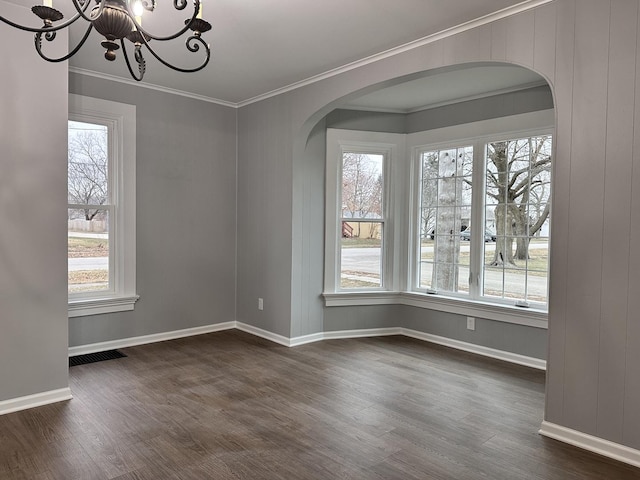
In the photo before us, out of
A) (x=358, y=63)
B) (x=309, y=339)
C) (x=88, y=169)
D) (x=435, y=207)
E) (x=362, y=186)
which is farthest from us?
(x=362, y=186)

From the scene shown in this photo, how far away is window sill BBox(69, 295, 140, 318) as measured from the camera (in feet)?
13.7

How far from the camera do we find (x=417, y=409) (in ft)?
10.3

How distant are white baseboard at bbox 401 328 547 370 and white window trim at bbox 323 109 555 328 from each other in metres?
0.31

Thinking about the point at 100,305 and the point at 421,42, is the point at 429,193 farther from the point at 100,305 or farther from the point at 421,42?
the point at 100,305

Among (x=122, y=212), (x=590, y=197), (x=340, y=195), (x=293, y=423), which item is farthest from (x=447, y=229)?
(x=122, y=212)

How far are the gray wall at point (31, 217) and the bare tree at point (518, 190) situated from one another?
12.4 ft

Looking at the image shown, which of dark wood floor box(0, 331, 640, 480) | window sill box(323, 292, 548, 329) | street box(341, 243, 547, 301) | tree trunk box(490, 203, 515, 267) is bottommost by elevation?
dark wood floor box(0, 331, 640, 480)

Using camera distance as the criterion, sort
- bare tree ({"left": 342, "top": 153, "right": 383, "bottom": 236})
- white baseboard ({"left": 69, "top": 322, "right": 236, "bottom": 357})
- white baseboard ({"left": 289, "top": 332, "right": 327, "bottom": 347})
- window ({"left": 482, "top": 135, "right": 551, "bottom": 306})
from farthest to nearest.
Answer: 1. bare tree ({"left": 342, "top": 153, "right": 383, "bottom": 236})
2. white baseboard ({"left": 289, "top": 332, "right": 327, "bottom": 347})
3. white baseboard ({"left": 69, "top": 322, "right": 236, "bottom": 357})
4. window ({"left": 482, "top": 135, "right": 551, "bottom": 306})

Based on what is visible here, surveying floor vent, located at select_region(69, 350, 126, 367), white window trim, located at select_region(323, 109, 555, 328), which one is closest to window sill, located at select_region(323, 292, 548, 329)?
white window trim, located at select_region(323, 109, 555, 328)

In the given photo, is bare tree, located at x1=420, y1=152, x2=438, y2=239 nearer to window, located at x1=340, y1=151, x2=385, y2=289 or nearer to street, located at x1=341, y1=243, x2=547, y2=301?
street, located at x1=341, y1=243, x2=547, y2=301

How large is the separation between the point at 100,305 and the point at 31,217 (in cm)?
156

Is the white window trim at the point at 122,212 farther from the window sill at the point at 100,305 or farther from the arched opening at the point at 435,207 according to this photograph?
the arched opening at the point at 435,207

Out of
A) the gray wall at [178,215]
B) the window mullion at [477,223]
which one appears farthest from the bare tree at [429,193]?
the gray wall at [178,215]

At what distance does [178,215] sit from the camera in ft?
16.0
